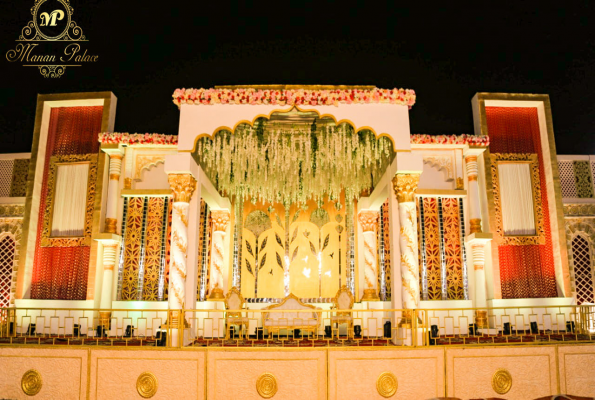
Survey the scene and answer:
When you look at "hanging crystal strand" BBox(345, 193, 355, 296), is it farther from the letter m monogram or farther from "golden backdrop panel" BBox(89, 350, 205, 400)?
the letter m monogram

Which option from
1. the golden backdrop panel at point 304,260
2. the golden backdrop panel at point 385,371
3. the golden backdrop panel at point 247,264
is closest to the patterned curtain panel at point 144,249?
the golden backdrop panel at point 247,264

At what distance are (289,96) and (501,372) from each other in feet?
14.3

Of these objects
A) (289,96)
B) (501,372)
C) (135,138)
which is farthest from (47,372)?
(501,372)

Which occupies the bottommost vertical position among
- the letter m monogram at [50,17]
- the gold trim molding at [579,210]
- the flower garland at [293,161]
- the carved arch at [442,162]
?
the gold trim molding at [579,210]

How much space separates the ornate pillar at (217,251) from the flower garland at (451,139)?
12.7ft

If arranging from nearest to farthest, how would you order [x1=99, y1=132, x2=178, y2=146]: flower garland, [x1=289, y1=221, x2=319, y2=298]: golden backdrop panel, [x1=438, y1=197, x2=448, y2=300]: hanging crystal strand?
[x1=99, y1=132, x2=178, y2=146]: flower garland, [x1=438, y1=197, x2=448, y2=300]: hanging crystal strand, [x1=289, y1=221, x2=319, y2=298]: golden backdrop panel

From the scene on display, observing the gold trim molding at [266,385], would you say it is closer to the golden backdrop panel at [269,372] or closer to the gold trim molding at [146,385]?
the golden backdrop panel at [269,372]

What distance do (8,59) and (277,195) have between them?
592 centimetres

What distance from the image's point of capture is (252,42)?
383 inches

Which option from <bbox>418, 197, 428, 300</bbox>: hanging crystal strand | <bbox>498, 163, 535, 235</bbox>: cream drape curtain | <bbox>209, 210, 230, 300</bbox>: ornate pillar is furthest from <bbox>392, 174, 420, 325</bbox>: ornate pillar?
<bbox>209, 210, 230, 300</bbox>: ornate pillar

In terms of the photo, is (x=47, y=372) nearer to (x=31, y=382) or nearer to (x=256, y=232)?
(x=31, y=382)

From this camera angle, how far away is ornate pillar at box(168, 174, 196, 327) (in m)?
6.35

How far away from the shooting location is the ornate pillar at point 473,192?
339 inches

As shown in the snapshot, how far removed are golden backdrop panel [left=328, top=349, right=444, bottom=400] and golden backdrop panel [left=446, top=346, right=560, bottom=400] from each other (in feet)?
0.59
